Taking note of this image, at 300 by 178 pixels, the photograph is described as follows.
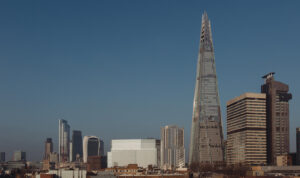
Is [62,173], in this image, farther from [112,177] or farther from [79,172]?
[112,177]

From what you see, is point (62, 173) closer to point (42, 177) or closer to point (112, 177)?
point (42, 177)

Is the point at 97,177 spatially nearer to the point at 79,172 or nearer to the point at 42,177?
the point at 79,172

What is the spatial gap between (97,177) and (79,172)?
6.91 metres

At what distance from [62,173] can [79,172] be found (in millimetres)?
6192

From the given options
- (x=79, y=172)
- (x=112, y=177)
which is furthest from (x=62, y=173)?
(x=112, y=177)

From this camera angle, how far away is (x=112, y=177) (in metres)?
197

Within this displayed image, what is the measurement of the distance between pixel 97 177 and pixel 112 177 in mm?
9113

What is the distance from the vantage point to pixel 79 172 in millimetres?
188250

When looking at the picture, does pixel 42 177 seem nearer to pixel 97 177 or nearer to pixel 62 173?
pixel 62 173

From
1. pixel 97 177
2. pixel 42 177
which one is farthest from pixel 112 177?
pixel 42 177

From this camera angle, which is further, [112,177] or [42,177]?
[112,177]

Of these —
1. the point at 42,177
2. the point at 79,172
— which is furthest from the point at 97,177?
the point at 42,177

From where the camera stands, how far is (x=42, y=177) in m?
184

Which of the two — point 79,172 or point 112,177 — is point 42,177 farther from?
point 112,177
